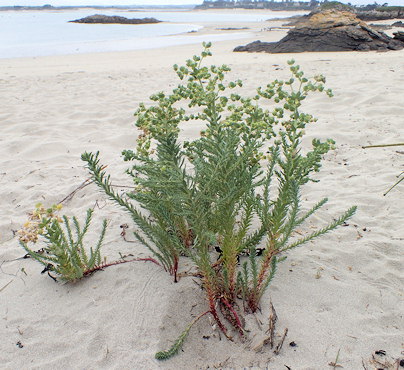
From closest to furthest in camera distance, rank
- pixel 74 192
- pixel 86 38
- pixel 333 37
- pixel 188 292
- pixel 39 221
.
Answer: pixel 188 292, pixel 39 221, pixel 74 192, pixel 333 37, pixel 86 38

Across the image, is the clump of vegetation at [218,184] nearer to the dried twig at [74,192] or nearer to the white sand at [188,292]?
the white sand at [188,292]

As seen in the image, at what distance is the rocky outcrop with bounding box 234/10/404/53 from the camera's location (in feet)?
40.3

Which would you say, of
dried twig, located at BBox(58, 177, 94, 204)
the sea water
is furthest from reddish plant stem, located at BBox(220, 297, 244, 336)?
the sea water

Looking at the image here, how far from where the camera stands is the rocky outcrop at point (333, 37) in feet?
40.3

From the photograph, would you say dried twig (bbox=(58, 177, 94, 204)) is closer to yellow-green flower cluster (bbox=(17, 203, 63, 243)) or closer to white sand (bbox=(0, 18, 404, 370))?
white sand (bbox=(0, 18, 404, 370))

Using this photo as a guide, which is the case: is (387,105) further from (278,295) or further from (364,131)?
(278,295)

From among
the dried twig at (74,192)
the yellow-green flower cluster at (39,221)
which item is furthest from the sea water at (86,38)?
the yellow-green flower cluster at (39,221)

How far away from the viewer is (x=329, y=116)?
5199mm

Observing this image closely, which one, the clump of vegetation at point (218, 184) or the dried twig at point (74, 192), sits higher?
the clump of vegetation at point (218, 184)

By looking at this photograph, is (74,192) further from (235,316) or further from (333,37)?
(333,37)

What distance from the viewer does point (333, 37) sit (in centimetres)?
1271

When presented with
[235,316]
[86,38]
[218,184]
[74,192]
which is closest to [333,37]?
[74,192]

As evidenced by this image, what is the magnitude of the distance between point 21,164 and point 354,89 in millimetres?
5260

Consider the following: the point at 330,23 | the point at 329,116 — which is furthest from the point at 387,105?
the point at 330,23
